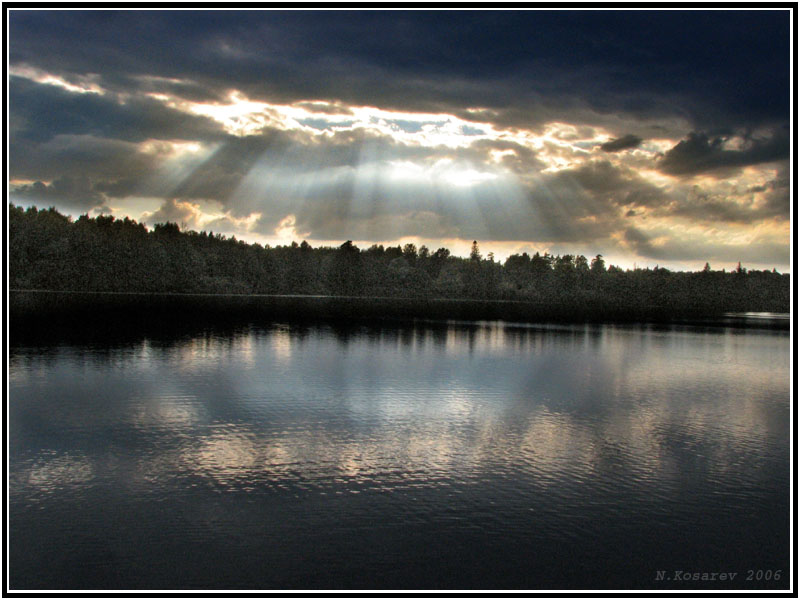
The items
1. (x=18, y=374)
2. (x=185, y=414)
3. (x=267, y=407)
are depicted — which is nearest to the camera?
(x=185, y=414)

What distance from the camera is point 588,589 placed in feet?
59.6

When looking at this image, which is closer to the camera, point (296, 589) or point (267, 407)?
point (296, 589)

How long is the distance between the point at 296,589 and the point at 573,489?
12641 mm

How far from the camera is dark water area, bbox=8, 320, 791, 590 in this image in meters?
19.0

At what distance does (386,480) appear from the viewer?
2583 centimetres

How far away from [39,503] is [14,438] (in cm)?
1009

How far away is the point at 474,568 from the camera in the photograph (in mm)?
18875

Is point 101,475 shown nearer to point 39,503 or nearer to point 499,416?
point 39,503

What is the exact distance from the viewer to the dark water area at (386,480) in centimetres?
1902
